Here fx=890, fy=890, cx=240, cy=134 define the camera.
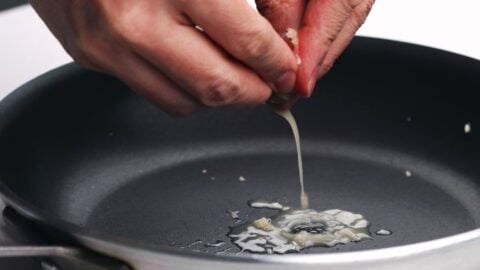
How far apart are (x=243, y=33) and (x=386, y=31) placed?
1.98ft

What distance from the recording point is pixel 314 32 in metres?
0.73

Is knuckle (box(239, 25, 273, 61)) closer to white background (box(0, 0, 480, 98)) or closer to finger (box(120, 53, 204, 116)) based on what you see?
finger (box(120, 53, 204, 116))

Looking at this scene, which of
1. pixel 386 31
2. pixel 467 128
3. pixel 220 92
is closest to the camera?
pixel 220 92

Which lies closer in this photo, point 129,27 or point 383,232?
point 129,27

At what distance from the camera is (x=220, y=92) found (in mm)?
660

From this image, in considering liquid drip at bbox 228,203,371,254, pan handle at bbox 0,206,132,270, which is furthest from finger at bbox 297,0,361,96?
pan handle at bbox 0,206,132,270

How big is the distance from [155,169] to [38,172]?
0.46 ft

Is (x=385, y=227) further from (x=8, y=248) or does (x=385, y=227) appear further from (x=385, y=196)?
(x=8, y=248)

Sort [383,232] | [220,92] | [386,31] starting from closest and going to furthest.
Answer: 1. [220,92]
2. [383,232]
3. [386,31]

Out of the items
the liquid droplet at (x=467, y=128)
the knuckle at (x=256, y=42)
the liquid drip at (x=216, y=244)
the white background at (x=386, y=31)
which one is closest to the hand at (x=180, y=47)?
the knuckle at (x=256, y=42)

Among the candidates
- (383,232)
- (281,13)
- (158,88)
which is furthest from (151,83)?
(383,232)

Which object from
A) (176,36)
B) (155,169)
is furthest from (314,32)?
(155,169)

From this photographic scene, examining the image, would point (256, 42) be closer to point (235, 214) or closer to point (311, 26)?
point (311, 26)

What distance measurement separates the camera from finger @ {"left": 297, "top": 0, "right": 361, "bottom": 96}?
0.71 meters
